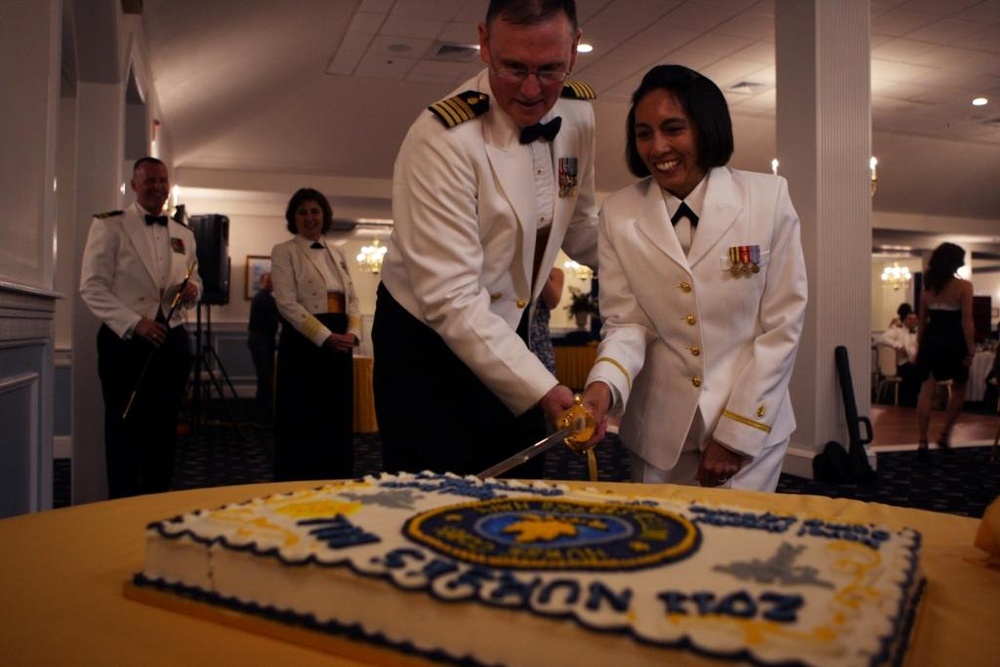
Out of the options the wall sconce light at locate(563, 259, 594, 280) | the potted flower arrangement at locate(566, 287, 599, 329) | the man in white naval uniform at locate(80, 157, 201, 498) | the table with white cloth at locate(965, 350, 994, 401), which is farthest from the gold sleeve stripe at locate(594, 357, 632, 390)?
the wall sconce light at locate(563, 259, 594, 280)

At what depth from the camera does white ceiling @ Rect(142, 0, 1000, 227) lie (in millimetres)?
6438

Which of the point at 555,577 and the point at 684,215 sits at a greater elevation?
the point at 684,215

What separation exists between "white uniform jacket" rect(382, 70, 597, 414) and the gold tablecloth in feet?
1.74

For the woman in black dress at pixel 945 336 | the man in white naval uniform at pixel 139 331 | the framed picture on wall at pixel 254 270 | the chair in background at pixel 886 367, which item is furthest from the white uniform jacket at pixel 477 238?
the framed picture on wall at pixel 254 270

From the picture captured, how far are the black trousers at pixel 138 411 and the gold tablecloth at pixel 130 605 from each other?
10.3 feet

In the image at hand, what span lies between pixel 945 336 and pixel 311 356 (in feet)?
15.0

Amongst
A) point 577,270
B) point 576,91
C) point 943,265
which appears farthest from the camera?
point 577,270

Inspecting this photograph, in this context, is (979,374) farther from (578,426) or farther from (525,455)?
(525,455)

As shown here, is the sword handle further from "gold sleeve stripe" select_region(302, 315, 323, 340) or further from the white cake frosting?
"gold sleeve stripe" select_region(302, 315, 323, 340)

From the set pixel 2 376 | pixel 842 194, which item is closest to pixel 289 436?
pixel 2 376

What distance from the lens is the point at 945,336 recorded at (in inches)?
251

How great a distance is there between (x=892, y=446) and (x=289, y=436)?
4.75m

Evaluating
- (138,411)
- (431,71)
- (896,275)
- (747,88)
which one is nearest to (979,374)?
(747,88)

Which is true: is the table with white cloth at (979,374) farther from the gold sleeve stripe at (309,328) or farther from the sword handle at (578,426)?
the sword handle at (578,426)
